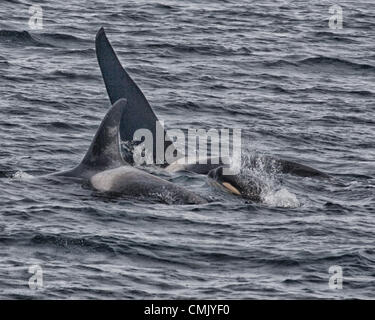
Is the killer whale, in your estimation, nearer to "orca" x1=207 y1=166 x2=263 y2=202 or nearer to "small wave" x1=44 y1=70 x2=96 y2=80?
"orca" x1=207 y1=166 x2=263 y2=202

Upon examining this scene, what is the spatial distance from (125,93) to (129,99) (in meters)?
0.14

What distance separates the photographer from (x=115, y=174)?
68.9ft

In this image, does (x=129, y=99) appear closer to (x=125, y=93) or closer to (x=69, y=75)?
(x=125, y=93)

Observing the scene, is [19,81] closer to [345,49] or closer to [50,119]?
[50,119]

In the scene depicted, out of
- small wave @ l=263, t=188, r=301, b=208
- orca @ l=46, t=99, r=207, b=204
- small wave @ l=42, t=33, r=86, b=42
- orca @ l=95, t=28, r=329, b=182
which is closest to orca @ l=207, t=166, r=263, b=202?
small wave @ l=263, t=188, r=301, b=208

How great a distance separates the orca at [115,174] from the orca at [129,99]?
7.91ft

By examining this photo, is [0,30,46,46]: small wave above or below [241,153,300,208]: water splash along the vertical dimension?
above

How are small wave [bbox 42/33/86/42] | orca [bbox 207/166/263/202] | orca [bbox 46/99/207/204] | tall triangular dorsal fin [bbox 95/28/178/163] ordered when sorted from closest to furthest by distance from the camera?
1. orca [bbox 46/99/207/204]
2. orca [bbox 207/166/263/202]
3. tall triangular dorsal fin [bbox 95/28/178/163]
4. small wave [bbox 42/33/86/42]

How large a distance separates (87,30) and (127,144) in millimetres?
14139

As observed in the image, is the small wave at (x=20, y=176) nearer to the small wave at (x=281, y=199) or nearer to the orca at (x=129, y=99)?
the orca at (x=129, y=99)

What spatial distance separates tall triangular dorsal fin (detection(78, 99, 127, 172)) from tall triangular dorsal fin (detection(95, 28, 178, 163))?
2.71m

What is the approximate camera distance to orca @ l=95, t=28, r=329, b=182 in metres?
23.6

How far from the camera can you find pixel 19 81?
1204 inches

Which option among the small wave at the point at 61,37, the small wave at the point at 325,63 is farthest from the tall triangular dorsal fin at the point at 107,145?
the small wave at the point at 61,37
